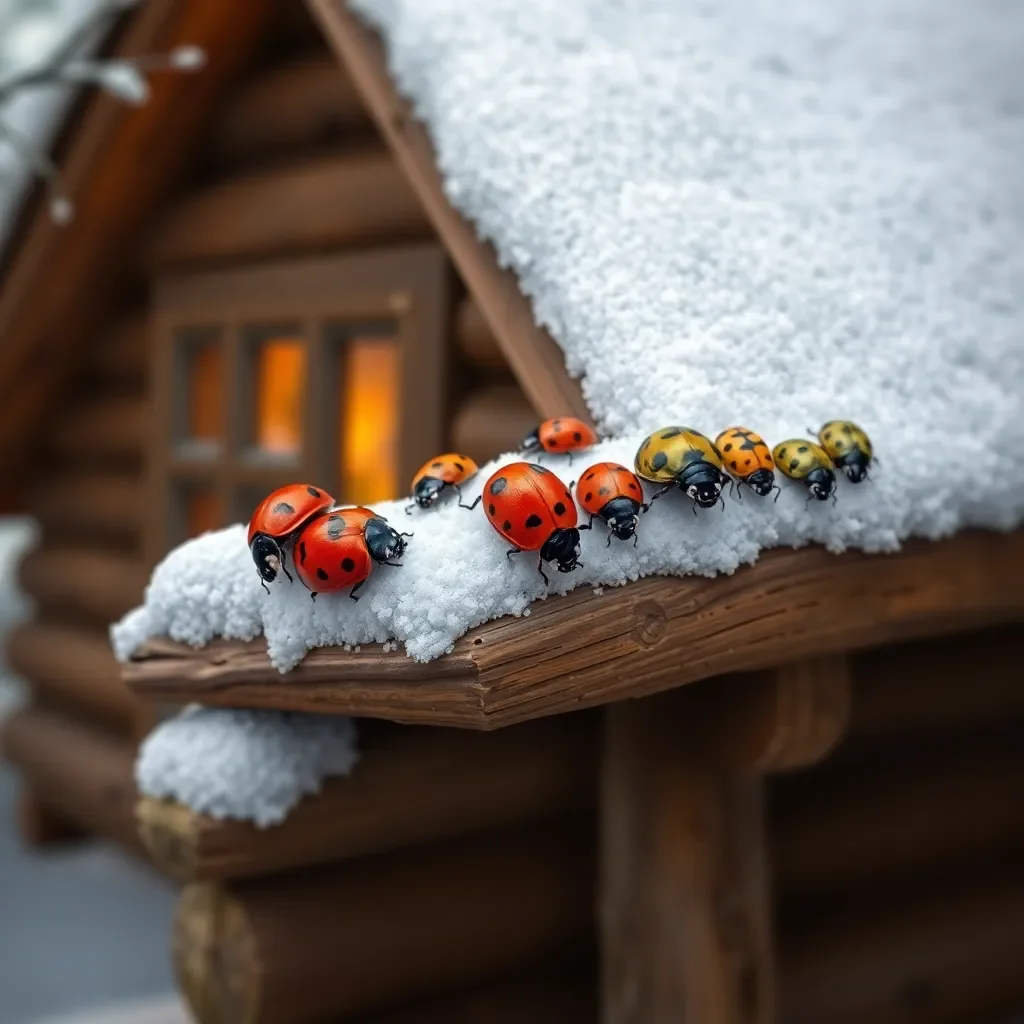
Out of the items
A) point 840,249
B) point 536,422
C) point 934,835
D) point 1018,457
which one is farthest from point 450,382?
point 934,835

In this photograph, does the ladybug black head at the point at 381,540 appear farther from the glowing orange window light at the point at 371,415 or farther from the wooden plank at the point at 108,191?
the glowing orange window light at the point at 371,415

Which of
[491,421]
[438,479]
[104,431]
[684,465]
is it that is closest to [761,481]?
[684,465]

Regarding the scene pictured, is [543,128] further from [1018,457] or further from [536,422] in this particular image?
[1018,457]

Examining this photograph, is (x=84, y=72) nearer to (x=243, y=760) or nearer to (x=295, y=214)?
(x=295, y=214)

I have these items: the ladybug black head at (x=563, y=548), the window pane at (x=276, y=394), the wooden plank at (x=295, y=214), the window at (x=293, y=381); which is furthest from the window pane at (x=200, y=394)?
the ladybug black head at (x=563, y=548)

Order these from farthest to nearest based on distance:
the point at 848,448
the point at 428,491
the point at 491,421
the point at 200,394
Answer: the point at 200,394, the point at 491,421, the point at 848,448, the point at 428,491

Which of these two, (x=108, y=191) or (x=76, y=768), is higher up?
(x=108, y=191)
